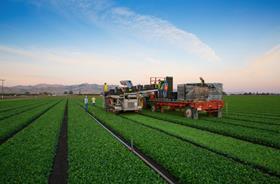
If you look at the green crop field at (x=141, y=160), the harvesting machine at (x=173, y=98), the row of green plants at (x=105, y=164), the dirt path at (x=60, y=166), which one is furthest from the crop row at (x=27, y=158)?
the harvesting machine at (x=173, y=98)

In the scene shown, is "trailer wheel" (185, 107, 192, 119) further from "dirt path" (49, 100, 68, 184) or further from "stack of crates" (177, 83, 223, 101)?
"dirt path" (49, 100, 68, 184)

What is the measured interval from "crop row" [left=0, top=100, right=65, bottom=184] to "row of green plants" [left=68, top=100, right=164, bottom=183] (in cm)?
71

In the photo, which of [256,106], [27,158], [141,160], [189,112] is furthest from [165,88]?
[256,106]

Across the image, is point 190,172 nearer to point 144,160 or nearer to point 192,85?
point 144,160

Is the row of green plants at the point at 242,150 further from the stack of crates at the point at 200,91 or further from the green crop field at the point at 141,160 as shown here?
the stack of crates at the point at 200,91

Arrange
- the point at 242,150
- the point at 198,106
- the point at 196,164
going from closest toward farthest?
1. the point at 196,164
2. the point at 242,150
3. the point at 198,106

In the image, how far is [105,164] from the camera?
6.09 metres

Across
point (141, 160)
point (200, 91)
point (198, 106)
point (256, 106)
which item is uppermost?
point (200, 91)

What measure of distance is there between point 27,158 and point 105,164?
2.77m

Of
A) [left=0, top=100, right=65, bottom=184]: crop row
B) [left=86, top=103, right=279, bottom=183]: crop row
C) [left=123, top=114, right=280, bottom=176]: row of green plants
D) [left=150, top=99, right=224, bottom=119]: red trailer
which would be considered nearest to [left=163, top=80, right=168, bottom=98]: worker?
[left=150, top=99, right=224, bottom=119]: red trailer

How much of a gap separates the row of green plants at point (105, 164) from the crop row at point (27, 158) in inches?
28.0

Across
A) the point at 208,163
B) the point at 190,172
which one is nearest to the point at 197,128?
the point at 208,163

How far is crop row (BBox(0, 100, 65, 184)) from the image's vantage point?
5.27 m

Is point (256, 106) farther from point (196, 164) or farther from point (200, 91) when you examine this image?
point (196, 164)
